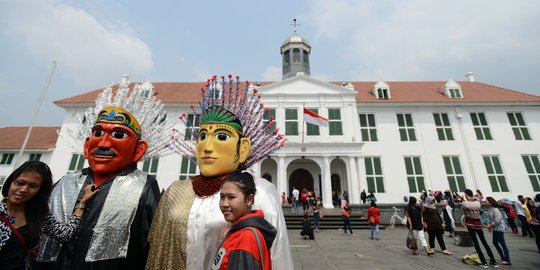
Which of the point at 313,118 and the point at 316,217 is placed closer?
the point at 316,217

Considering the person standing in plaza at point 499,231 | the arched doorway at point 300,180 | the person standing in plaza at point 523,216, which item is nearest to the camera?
the person standing in plaza at point 499,231

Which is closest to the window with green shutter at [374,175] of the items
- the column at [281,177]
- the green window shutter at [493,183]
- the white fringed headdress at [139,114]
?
the column at [281,177]

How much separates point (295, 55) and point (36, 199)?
1915 cm

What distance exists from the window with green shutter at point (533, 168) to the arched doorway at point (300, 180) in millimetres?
13790

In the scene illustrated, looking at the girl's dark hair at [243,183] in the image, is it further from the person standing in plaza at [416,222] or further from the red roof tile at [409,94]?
the red roof tile at [409,94]

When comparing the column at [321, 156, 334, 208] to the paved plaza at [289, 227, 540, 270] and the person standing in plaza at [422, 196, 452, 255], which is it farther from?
the person standing in plaza at [422, 196, 452, 255]

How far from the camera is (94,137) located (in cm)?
239

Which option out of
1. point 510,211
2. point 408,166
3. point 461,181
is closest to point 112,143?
point 510,211

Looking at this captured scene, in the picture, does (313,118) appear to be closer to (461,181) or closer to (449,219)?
(449,219)

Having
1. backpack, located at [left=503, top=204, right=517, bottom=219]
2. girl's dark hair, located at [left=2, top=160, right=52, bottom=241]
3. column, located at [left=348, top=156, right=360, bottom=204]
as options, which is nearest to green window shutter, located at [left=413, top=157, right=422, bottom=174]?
column, located at [left=348, top=156, right=360, bottom=204]

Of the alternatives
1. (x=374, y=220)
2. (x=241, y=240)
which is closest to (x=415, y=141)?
(x=374, y=220)

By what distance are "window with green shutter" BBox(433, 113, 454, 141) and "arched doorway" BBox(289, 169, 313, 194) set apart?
30.8ft

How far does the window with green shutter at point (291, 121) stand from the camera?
1566 cm

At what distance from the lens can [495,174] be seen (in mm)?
15453
